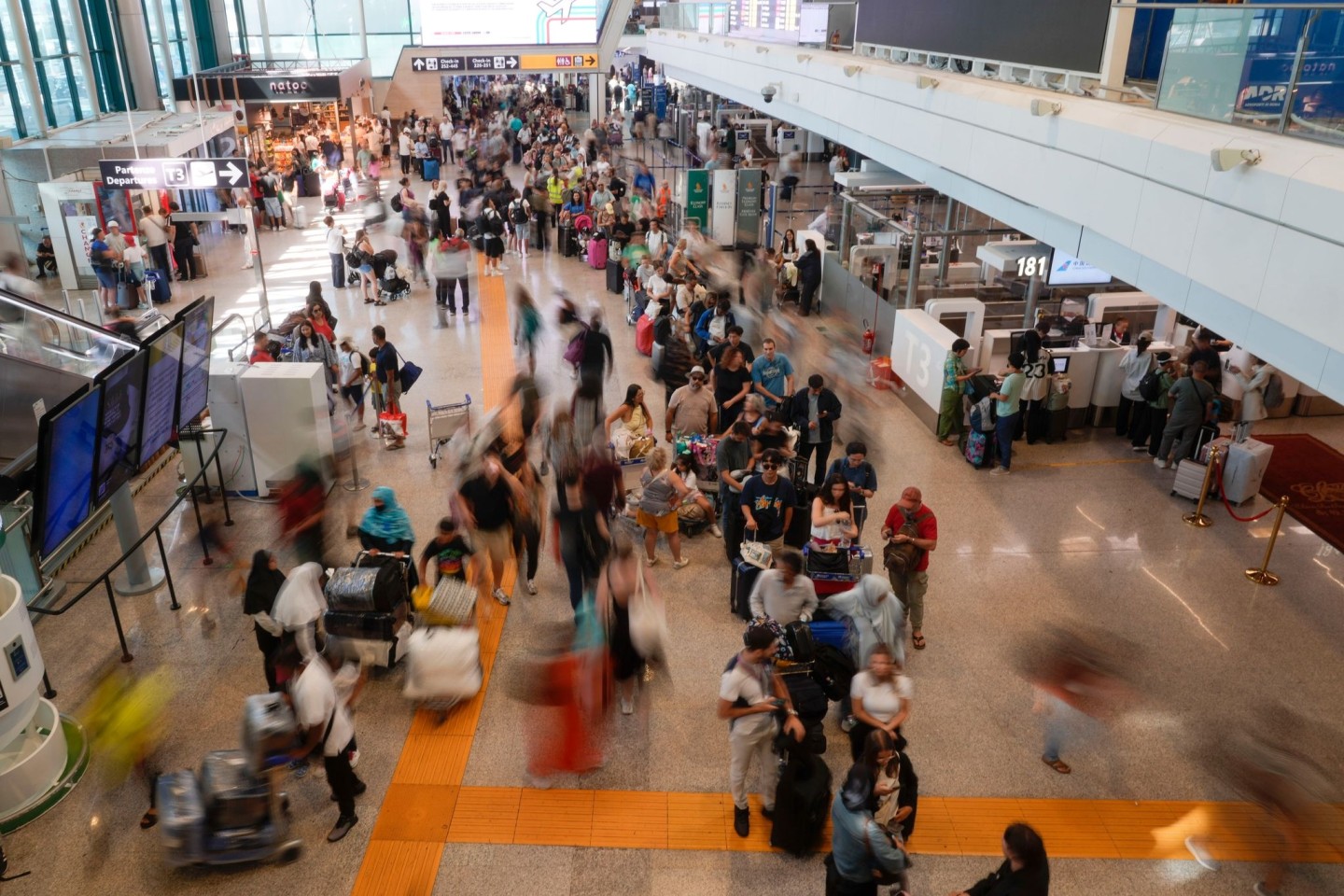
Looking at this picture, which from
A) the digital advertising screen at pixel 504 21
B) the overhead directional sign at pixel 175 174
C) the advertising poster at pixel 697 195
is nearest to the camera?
the overhead directional sign at pixel 175 174

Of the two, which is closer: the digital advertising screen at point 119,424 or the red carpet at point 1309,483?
the digital advertising screen at point 119,424

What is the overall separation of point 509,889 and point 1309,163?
6.36 meters

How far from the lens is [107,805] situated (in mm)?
5887

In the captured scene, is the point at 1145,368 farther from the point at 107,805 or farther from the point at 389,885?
the point at 107,805

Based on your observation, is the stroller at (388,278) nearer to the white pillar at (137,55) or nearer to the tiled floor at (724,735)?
the tiled floor at (724,735)

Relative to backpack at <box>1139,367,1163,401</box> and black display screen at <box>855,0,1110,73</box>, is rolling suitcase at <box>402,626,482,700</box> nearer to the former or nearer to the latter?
backpack at <box>1139,367,1163,401</box>

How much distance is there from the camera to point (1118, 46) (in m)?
9.21

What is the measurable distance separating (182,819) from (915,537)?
482 cm

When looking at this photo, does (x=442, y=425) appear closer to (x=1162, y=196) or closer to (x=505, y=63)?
(x=1162, y=196)

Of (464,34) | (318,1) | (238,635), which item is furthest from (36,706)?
(318,1)

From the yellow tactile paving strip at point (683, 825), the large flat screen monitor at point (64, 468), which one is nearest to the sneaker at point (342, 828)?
the yellow tactile paving strip at point (683, 825)

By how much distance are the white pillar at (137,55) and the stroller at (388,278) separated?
12.9m

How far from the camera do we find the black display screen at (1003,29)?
9664 mm

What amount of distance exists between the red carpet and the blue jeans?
2.37m
